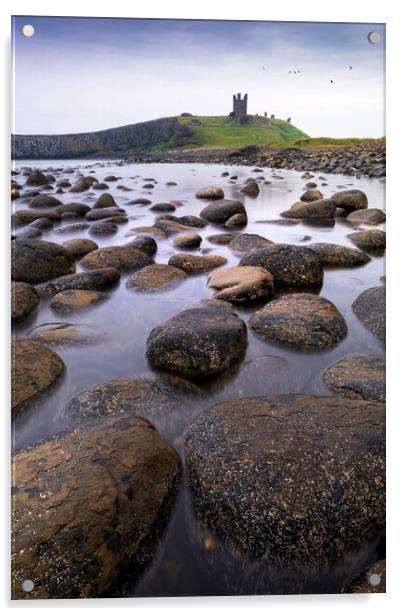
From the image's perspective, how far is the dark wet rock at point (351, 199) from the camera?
11.9 ft

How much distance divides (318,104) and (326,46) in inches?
14.7

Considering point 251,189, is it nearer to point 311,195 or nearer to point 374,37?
point 311,195

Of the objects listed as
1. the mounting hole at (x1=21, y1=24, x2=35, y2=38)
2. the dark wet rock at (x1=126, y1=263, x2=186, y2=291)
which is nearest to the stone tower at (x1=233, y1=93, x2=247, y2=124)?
the mounting hole at (x1=21, y1=24, x2=35, y2=38)

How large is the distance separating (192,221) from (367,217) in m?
2.37

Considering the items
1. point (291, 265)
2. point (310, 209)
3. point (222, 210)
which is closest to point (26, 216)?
point (291, 265)

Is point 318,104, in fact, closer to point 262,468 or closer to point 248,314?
point 248,314

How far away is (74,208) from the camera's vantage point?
15.1 ft

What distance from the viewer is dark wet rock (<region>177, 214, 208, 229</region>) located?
216 inches

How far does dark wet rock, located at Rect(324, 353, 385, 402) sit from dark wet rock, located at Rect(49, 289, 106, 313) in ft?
6.88

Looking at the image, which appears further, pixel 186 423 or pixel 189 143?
pixel 189 143

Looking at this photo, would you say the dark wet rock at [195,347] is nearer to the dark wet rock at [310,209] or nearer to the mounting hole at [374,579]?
the mounting hole at [374,579]

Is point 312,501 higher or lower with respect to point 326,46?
lower

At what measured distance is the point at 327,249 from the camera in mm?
5141
